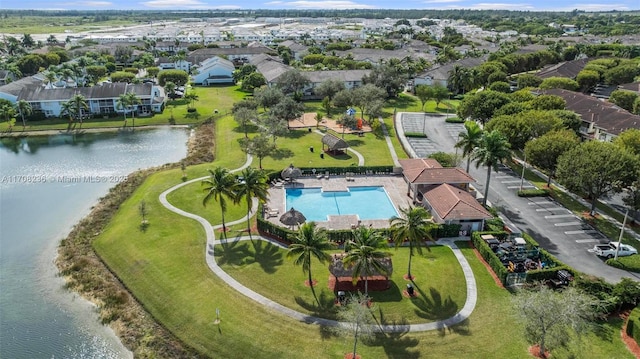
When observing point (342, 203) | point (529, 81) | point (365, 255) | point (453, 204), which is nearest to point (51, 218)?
point (342, 203)

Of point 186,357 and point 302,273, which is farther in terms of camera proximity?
point 302,273

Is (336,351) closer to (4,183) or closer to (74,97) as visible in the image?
(4,183)

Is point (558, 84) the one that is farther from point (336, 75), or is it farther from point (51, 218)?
point (51, 218)

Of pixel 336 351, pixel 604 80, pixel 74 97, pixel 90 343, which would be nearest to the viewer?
pixel 336 351

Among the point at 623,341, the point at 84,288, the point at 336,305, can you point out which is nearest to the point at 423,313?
the point at 336,305

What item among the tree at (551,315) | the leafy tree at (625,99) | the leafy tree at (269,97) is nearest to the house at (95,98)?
the leafy tree at (269,97)

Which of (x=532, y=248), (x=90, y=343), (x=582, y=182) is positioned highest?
(x=582, y=182)

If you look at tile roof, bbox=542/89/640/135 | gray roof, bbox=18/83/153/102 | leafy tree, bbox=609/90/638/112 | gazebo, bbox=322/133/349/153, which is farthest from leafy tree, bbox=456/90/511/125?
gray roof, bbox=18/83/153/102
